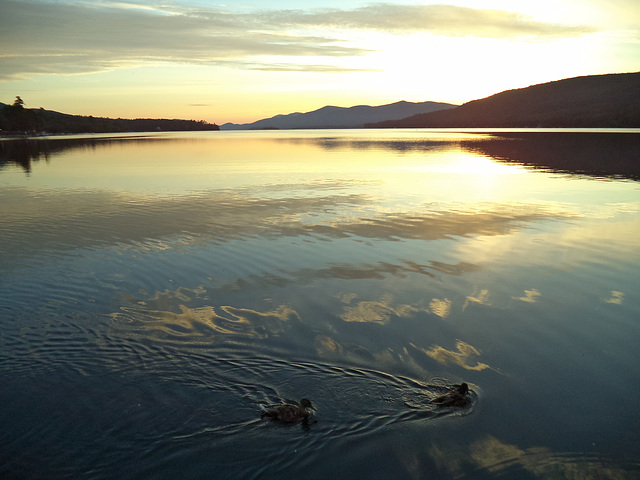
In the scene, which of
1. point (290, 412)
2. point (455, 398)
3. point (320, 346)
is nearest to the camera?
point (290, 412)

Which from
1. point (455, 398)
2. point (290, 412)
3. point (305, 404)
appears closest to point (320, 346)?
point (305, 404)

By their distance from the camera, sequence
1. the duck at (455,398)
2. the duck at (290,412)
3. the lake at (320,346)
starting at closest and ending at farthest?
the lake at (320,346), the duck at (290,412), the duck at (455,398)

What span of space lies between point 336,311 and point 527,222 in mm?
14373

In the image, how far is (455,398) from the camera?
26.9ft

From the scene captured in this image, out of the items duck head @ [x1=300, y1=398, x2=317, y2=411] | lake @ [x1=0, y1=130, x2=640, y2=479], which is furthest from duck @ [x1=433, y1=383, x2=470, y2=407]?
duck head @ [x1=300, y1=398, x2=317, y2=411]

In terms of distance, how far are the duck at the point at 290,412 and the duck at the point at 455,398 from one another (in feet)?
7.67

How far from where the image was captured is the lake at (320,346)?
23.5 ft

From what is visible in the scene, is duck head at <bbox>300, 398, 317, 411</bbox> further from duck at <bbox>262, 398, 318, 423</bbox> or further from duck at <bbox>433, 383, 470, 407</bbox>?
duck at <bbox>433, 383, 470, 407</bbox>

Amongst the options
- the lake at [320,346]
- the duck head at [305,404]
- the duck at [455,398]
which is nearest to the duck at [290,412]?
the duck head at [305,404]

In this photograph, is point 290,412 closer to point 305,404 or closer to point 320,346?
point 305,404

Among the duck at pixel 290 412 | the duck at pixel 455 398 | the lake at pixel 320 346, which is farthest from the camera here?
Answer: the duck at pixel 455 398

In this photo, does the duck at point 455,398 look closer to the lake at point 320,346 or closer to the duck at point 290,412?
the lake at point 320,346

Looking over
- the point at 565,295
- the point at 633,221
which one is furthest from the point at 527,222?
the point at 565,295

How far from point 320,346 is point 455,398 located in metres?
3.09
